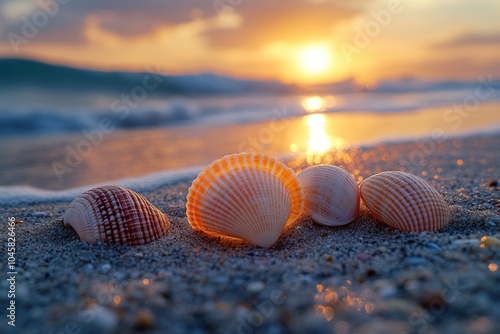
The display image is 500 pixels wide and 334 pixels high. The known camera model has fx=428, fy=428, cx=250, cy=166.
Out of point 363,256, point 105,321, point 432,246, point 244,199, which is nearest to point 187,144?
point 244,199

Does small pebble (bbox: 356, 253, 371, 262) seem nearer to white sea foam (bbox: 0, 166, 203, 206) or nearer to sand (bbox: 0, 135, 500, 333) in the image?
sand (bbox: 0, 135, 500, 333)

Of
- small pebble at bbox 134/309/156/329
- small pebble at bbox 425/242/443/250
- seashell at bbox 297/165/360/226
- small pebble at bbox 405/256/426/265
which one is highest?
seashell at bbox 297/165/360/226

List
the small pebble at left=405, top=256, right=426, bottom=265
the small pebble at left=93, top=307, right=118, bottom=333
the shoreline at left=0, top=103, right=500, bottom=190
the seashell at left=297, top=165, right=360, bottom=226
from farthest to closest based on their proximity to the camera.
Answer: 1. the shoreline at left=0, top=103, right=500, bottom=190
2. the seashell at left=297, top=165, right=360, bottom=226
3. the small pebble at left=405, top=256, right=426, bottom=265
4. the small pebble at left=93, top=307, right=118, bottom=333

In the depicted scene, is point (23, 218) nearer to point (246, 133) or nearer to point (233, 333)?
point (233, 333)

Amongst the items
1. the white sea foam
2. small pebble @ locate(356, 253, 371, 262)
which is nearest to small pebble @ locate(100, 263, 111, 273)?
small pebble @ locate(356, 253, 371, 262)

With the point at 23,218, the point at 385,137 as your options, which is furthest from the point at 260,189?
the point at 385,137

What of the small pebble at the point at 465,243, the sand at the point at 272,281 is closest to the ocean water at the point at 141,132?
the sand at the point at 272,281

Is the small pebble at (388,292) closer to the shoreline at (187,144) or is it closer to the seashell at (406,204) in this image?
the seashell at (406,204)
